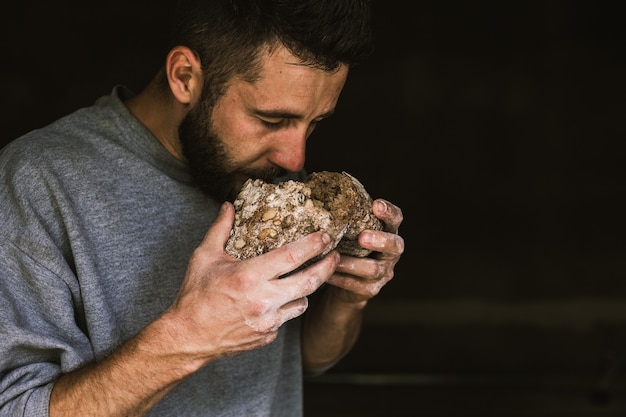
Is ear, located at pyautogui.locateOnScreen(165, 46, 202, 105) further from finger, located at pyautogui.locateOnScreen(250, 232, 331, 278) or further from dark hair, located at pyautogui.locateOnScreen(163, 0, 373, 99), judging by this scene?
finger, located at pyautogui.locateOnScreen(250, 232, 331, 278)

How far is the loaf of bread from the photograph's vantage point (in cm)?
131

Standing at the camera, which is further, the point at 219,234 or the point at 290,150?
the point at 290,150

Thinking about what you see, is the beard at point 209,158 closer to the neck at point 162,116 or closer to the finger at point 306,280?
the neck at point 162,116

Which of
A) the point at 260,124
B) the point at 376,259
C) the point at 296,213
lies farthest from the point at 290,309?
the point at 260,124

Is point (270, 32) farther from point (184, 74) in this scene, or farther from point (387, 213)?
point (387, 213)

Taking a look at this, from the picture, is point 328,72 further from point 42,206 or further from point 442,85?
point 442,85

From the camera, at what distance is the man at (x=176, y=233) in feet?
4.12

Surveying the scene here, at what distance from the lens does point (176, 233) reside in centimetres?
158

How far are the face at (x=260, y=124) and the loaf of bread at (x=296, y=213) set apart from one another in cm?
11

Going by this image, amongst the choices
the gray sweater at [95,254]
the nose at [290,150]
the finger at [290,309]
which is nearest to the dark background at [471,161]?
the gray sweater at [95,254]

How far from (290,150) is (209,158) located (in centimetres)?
16

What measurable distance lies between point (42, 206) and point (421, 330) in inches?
126

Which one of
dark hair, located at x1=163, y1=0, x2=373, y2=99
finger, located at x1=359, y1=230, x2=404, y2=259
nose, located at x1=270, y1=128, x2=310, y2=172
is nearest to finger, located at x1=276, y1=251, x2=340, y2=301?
finger, located at x1=359, y1=230, x2=404, y2=259

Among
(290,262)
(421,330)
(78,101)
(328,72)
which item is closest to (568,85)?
(421,330)
